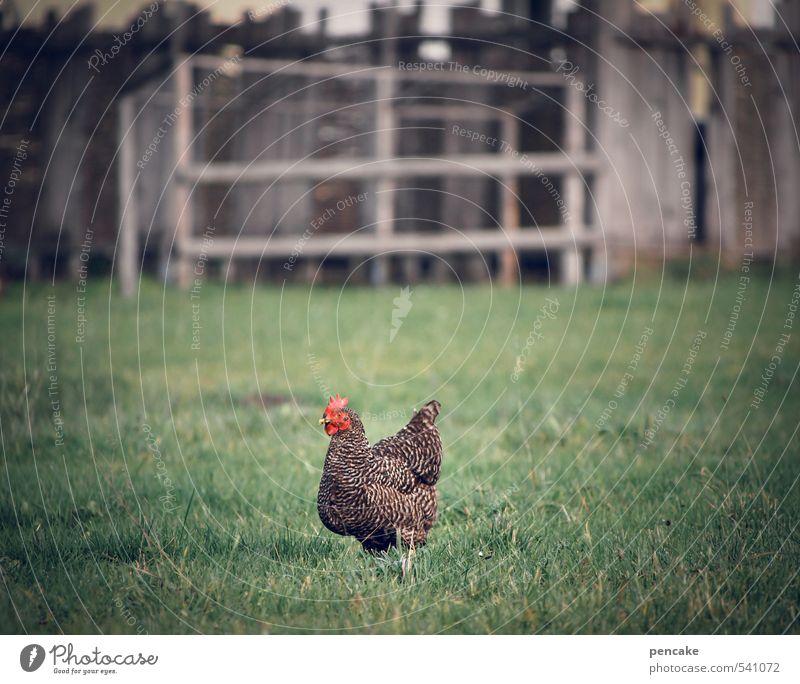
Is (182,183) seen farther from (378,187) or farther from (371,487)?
(371,487)

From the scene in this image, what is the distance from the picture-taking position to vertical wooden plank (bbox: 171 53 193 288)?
14.0m

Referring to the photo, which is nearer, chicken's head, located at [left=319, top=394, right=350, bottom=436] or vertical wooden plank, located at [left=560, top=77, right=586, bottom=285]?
chicken's head, located at [left=319, top=394, right=350, bottom=436]

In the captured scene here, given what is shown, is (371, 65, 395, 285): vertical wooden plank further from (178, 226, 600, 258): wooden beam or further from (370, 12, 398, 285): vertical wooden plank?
(178, 226, 600, 258): wooden beam

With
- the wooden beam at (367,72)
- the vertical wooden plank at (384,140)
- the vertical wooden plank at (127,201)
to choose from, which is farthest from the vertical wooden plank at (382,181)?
the vertical wooden plank at (127,201)

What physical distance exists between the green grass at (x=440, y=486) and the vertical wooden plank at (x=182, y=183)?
367 centimetres

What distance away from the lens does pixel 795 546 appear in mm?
4625

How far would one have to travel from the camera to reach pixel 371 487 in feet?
14.3

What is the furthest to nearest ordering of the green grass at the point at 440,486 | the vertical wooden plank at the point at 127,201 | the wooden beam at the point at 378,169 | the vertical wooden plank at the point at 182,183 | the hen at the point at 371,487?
the vertical wooden plank at the point at 182,183, the wooden beam at the point at 378,169, the vertical wooden plank at the point at 127,201, the hen at the point at 371,487, the green grass at the point at 440,486

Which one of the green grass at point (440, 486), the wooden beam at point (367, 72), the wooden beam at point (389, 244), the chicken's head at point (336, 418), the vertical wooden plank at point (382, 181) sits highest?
the wooden beam at point (367, 72)

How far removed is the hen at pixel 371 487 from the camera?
14.2ft

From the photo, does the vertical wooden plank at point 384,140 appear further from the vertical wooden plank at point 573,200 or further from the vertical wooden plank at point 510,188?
the vertical wooden plank at point 573,200

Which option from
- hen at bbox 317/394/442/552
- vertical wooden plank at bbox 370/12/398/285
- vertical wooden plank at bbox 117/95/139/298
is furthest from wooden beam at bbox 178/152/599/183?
hen at bbox 317/394/442/552

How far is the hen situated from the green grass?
0.50 feet

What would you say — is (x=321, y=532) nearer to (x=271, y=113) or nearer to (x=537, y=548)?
(x=537, y=548)
